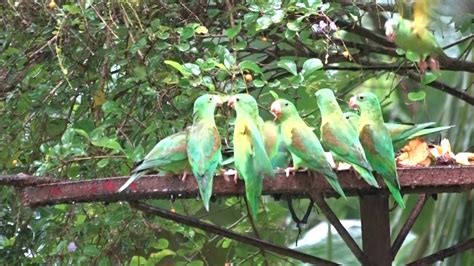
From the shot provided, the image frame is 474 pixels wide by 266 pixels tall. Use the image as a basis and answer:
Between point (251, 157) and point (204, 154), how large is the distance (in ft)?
A: 0.31

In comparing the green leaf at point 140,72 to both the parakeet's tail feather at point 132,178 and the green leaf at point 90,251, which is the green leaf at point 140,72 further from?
the parakeet's tail feather at point 132,178

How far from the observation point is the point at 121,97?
2.28m

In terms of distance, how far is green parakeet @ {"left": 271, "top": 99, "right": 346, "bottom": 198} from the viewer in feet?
4.44

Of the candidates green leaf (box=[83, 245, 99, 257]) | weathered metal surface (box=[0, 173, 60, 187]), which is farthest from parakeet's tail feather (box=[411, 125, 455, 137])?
green leaf (box=[83, 245, 99, 257])

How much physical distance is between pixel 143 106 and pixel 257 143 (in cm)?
90

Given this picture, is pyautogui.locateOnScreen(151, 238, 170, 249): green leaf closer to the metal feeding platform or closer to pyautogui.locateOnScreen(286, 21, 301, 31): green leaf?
the metal feeding platform

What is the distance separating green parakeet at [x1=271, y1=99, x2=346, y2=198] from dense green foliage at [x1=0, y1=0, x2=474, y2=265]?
1.57 ft

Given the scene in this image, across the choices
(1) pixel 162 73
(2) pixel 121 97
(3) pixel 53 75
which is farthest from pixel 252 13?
(3) pixel 53 75

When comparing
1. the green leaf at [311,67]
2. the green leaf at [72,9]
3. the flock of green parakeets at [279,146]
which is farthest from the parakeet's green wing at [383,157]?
the green leaf at [72,9]

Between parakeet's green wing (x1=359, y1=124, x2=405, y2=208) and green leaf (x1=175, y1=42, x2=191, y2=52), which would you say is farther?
green leaf (x1=175, y1=42, x2=191, y2=52)

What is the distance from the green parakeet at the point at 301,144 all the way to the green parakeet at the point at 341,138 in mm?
31

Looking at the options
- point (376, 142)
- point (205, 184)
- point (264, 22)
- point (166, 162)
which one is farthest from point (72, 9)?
point (376, 142)

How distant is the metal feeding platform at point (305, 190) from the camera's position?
55.0 inches

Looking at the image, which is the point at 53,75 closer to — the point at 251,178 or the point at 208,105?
the point at 208,105
